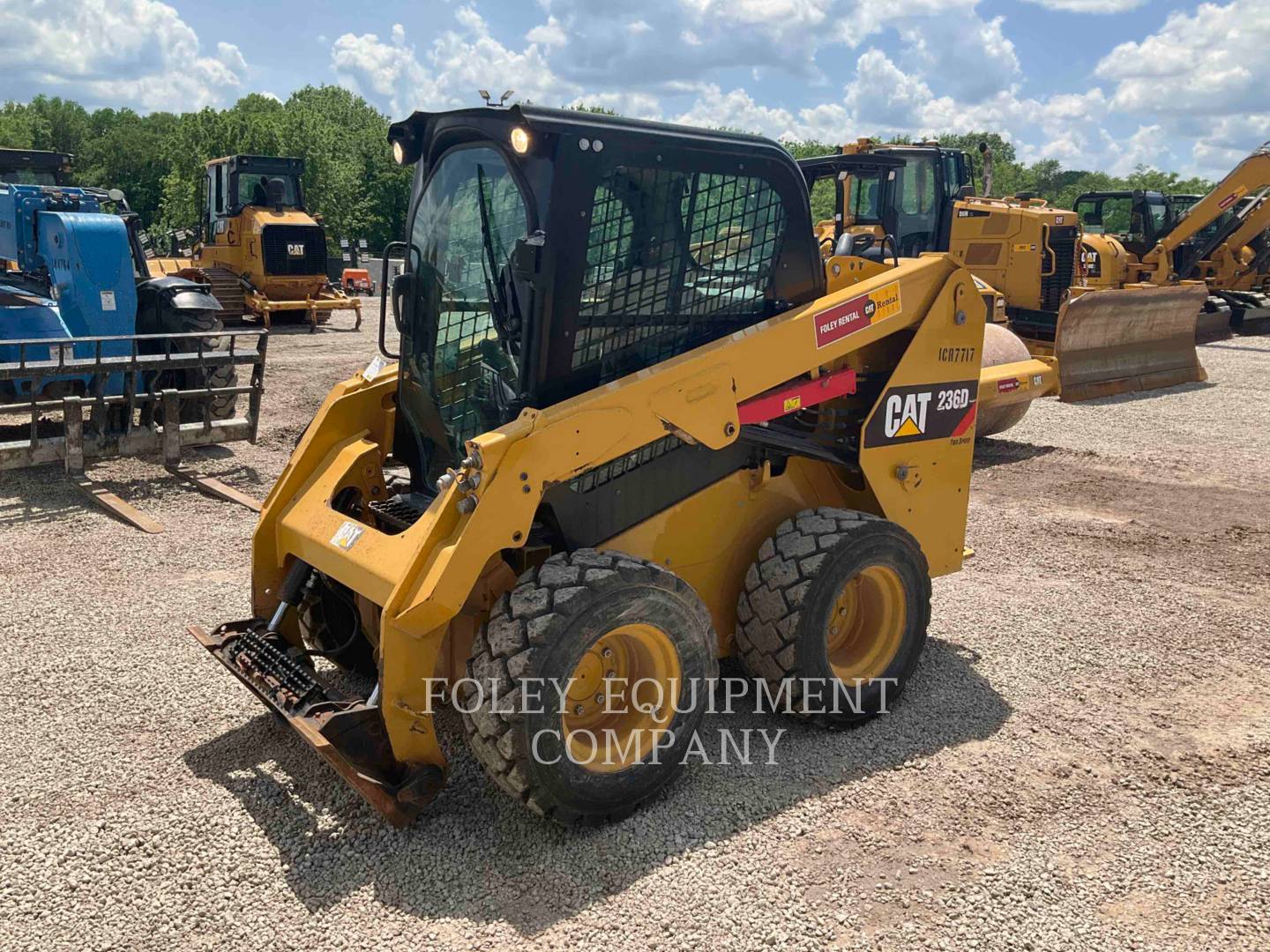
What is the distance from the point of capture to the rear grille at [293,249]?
17.6 meters

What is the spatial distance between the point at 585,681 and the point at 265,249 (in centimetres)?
1611

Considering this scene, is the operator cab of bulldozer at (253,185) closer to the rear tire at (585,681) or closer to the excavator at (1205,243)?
the excavator at (1205,243)

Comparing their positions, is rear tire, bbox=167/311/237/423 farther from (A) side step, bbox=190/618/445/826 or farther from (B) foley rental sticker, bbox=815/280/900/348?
(B) foley rental sticker, bbox=815/280/900/348

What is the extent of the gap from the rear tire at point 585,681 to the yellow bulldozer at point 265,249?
608 inches

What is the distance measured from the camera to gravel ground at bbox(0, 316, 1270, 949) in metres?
2.99

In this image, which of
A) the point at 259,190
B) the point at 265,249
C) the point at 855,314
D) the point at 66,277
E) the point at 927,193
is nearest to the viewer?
the point at 855,314

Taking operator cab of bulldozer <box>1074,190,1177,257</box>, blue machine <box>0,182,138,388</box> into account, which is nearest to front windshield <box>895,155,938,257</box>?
operator cab of bulldozer <box>1074,190,1177,257</box>

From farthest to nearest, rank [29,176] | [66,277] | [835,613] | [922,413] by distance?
[29,176], [66,277], [922,413], [835,613]

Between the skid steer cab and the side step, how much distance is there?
1cm

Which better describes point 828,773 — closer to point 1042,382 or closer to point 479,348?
point 479,348

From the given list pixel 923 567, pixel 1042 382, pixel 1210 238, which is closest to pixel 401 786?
pixel 923 567

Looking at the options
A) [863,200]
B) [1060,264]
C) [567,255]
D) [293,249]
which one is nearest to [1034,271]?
[1060,264]

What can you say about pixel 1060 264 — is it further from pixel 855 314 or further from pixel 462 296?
pixel 462 296

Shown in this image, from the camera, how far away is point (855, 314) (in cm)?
407
